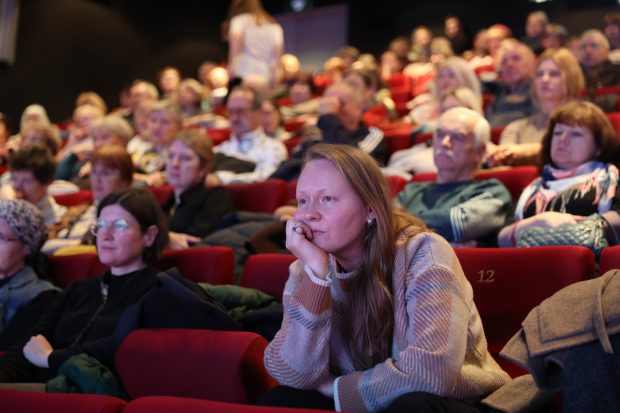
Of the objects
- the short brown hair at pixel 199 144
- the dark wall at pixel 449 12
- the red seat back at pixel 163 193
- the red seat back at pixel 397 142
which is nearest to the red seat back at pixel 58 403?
the short brown hair at pixel 199 144

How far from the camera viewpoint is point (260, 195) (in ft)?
10.2

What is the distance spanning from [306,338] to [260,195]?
5.51 ft

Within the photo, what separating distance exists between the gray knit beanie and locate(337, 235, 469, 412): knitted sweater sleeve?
5.20 feet

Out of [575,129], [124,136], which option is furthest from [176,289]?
[124,136]

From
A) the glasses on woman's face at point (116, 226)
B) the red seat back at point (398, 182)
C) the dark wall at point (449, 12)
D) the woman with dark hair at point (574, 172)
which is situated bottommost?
the glasses on woman's face at point (116, 226)

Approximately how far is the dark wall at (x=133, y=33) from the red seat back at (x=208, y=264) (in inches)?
230

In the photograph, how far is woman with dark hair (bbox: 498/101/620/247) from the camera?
224 centimetres

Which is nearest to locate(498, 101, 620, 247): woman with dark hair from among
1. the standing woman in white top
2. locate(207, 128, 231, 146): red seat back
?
locate(207, 128, 231, 146): red seat back

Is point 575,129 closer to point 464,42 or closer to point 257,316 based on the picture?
point 257,316

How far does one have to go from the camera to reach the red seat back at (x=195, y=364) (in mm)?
1601

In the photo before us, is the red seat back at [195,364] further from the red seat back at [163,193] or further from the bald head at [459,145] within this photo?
the red seat back at [163,193]

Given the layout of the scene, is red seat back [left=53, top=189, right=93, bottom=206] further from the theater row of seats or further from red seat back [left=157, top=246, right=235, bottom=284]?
the theater row of seats

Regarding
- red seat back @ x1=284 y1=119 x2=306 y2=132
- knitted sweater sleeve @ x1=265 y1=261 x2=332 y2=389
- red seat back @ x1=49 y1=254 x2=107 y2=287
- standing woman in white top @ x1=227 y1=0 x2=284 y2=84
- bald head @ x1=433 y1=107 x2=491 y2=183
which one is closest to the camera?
knitted sweater sleeve @ x1=265 y1=261 x2=332 y2=389

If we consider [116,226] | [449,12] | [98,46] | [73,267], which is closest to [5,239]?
[73,267]
